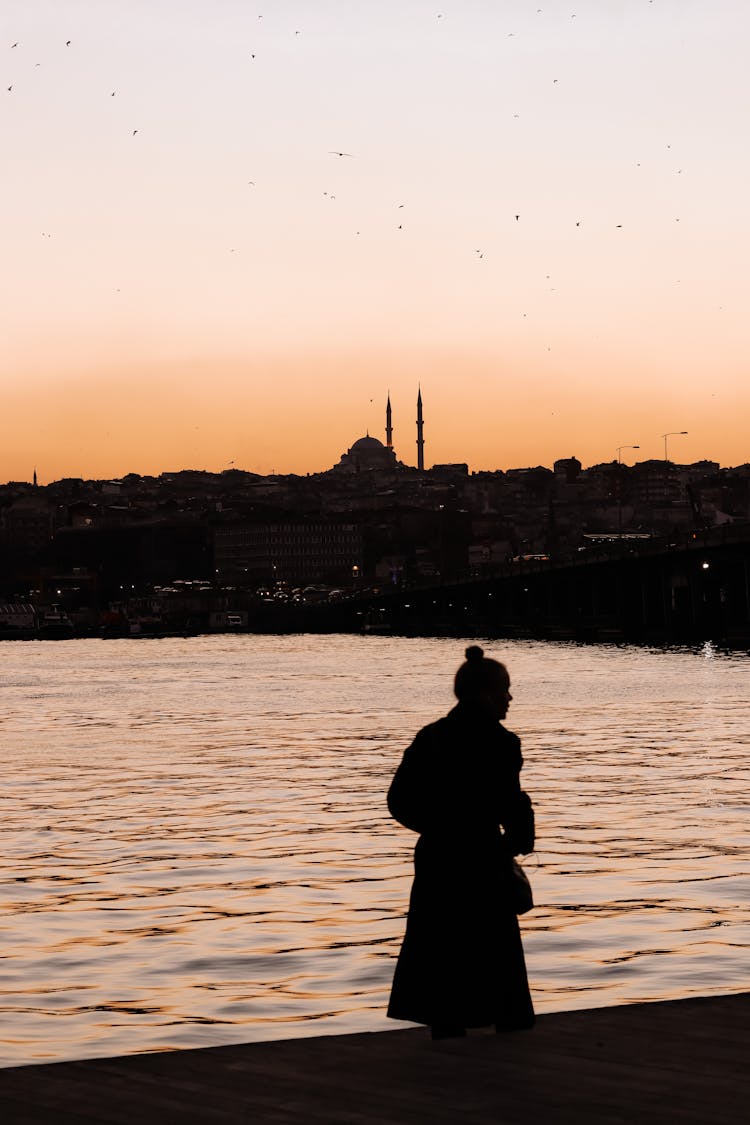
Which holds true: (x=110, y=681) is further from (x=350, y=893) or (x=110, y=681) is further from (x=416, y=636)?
(x=416, y=636)

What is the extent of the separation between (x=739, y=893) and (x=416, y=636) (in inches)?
5992

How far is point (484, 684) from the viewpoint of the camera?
7695 mm

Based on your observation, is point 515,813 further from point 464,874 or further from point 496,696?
point 496,696

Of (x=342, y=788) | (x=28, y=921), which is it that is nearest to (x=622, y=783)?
(x=342, y=788)

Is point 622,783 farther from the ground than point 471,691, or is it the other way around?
point 471,691

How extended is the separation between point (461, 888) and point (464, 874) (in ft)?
0.19

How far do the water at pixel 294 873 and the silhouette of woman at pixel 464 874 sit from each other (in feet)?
10.7

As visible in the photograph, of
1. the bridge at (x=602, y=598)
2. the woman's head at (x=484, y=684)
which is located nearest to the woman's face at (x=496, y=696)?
the woman's head at (x=484, y=684)

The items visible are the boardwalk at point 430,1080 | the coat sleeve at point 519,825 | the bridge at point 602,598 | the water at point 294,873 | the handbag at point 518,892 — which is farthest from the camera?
the bridge at point 602,598

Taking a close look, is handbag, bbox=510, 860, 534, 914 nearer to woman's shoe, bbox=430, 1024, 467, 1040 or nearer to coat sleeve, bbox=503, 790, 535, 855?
coat sleeve, bbox=503, 790, 535, 855

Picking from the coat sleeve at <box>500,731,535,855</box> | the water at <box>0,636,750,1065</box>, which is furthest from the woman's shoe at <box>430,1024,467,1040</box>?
the water at <box>0,636,750,1065</box>

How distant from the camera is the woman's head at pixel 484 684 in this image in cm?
770

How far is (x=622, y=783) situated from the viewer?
93.6ft

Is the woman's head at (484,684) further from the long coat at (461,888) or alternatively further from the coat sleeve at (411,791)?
the coat sleeve at (411,791)
